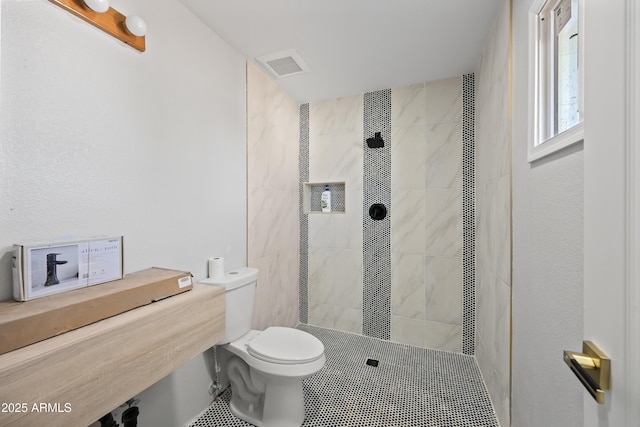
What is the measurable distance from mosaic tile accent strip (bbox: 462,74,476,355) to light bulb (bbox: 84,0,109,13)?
Result: 2.26 metres

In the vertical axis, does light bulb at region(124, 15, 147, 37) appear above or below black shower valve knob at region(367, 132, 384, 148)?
above

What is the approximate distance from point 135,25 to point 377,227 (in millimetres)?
2041

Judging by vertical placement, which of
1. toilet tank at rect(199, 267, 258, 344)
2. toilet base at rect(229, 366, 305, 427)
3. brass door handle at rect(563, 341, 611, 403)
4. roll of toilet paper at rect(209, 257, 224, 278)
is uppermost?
brass door handle at rect(563, 341, 611, 403)

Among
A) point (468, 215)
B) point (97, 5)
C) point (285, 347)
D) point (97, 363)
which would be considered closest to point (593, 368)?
point (97, 363)

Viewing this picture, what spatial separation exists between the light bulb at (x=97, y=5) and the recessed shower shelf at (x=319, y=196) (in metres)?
1.84

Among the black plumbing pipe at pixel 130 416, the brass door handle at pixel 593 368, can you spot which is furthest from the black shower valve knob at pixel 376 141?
the black plumbing pipe at pixel 130 416

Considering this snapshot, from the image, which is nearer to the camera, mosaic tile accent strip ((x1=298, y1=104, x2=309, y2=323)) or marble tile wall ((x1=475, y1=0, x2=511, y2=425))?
marble tile wall ((x1=475, y1=0, x2=511, y2=425))

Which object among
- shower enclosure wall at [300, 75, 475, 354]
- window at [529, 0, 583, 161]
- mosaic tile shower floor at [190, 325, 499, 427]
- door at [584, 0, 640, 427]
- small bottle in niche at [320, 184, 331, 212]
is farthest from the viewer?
small bottle in niche at [320, 184, 331, 212]

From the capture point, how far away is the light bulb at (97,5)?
98 cm

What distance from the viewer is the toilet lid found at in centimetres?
137

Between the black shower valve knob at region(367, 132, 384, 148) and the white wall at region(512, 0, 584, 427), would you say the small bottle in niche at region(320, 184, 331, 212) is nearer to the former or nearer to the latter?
the black shower valve knob at region(367, 132, 384, 148)

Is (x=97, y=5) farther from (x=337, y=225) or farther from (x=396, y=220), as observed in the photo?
(x=396, y=220)

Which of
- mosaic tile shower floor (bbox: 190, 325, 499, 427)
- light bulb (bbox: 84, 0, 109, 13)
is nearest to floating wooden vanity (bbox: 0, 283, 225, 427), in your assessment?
mosaic tile shower floor (bbox: 190, 325, 499, 427)

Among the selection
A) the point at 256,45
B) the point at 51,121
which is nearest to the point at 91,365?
the point at 51,121
